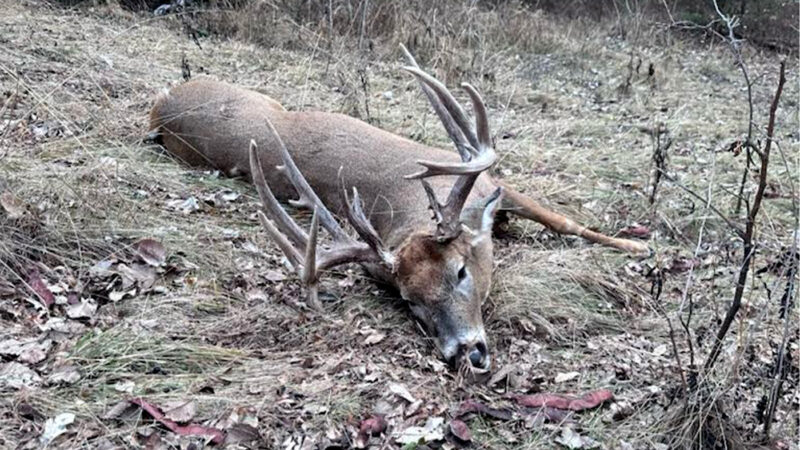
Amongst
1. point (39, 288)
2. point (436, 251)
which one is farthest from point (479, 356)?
point (39, 288)

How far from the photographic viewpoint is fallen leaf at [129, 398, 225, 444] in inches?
118

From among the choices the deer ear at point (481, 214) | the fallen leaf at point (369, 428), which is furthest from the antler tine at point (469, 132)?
the fallen leaf at point (369, 428)

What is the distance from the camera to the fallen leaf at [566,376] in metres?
3.53

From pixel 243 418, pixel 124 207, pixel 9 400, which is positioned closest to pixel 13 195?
pixel 124 207

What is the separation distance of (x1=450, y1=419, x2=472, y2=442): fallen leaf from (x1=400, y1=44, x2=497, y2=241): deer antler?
1026 millimetres

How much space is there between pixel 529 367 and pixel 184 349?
59.5 inches

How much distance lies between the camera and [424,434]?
307 centimetres

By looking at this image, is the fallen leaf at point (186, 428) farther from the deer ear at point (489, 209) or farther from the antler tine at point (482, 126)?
the antler tine at point (482, 126)

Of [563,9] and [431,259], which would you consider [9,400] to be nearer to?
[431,259]

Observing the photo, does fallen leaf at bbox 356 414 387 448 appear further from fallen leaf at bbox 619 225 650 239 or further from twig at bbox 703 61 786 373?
fallen leaf at bbox 619 225 650 239

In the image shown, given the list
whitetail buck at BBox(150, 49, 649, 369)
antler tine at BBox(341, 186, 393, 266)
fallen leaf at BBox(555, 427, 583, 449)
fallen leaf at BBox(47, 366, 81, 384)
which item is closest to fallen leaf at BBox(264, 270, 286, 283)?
whitetail buck at BBox(150, 49, 649, 369)

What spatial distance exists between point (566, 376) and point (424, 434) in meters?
0.80

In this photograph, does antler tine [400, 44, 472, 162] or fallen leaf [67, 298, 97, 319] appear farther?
antler tine [400, 44, 472, 162]

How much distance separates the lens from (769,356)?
3.54 metres
